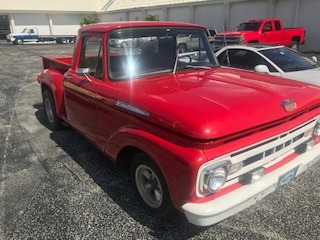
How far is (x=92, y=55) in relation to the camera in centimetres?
391

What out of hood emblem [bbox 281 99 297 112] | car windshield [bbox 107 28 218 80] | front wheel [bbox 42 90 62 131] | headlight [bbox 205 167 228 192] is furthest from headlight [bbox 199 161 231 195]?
front wheel [bbox 42 90 62 131]

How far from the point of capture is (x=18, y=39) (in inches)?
1261

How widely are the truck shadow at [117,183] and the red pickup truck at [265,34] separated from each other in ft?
35.7

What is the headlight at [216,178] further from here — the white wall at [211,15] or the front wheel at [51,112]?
the white wall at [211,15]

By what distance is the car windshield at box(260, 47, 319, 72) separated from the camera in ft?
22.4

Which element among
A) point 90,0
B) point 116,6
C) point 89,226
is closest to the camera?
point 89,226

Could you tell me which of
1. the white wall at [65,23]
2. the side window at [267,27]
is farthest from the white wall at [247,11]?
the white wall at [65,23]

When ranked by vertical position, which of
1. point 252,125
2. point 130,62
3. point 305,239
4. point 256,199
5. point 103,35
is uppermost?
point 103,35

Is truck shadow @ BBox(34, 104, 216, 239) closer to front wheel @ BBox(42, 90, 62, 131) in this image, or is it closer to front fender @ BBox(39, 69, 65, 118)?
front wheel @ BBox(42, 90, 62, 131)

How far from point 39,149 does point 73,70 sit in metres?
1.49

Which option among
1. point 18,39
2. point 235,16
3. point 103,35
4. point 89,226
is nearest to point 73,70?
point 103,35

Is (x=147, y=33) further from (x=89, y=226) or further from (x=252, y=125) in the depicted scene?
(x=89, y=226)

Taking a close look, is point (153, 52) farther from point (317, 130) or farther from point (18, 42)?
point (18, 42)

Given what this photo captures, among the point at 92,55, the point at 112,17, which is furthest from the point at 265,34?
the point at 112,17
